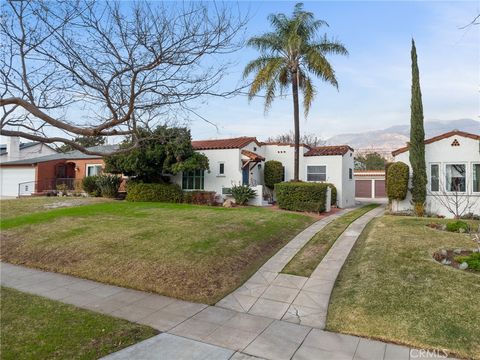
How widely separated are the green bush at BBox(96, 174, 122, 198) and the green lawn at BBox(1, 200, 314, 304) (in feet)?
25.6

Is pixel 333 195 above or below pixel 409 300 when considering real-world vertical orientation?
above

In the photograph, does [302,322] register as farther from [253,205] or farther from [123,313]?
[253,205]

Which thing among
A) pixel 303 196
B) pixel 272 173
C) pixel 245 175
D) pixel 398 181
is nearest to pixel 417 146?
pixel 398 181

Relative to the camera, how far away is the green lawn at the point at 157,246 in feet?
25.1

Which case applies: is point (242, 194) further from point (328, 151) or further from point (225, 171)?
point (328, 151)

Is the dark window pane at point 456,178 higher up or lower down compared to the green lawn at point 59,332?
higher up

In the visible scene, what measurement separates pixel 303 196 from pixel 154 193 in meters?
A: 9.32

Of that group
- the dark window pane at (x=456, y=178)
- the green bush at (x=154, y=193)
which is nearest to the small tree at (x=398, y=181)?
the dark window pane at (x=456, y=178)

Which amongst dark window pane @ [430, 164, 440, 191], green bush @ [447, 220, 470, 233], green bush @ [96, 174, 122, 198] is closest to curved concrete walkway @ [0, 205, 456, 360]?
green bush @ [447, 220, 470, 233]

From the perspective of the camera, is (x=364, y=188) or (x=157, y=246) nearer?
(x=157, y=246)

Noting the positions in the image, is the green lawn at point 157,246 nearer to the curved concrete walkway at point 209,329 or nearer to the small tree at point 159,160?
the curved concrete walkway at point 209,329

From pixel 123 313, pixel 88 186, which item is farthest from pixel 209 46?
pixel 88 186

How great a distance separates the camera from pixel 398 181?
1684 centimetres

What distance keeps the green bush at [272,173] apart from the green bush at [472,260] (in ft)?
49.1
